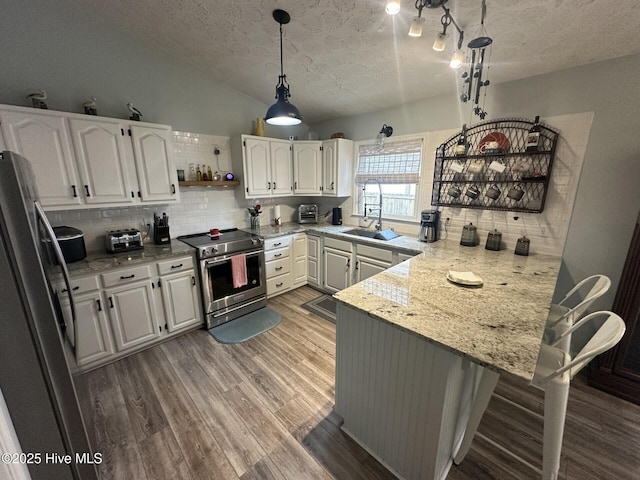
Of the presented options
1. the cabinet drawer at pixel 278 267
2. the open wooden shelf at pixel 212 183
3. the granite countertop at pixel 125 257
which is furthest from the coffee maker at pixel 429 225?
the granite countertop at pixel 125 257

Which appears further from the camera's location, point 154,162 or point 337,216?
point 337,216

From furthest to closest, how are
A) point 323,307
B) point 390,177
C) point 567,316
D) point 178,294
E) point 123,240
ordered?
point 390,177 → point 323,307 → point 178,294 → point 123,240 → point 567,316

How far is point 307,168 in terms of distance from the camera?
3668mm

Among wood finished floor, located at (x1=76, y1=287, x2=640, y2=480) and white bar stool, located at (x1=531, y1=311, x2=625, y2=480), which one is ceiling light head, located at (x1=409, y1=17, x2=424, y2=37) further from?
wood finished floor, located at (x1=76, y1=287, x2=640, y2=480)

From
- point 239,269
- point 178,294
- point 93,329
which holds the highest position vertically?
point 239,269

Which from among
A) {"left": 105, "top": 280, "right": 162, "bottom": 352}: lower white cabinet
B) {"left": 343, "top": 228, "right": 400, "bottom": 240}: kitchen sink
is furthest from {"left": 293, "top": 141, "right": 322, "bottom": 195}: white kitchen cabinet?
{"left": 105, "top": 280, "right": 162, "bottom": 352}: lower white cabinet

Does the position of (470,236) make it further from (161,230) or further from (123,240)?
(123,240)

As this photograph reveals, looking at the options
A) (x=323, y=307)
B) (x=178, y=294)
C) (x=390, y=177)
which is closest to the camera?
(x=178, y=294)

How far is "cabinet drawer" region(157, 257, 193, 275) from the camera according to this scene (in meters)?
2.42

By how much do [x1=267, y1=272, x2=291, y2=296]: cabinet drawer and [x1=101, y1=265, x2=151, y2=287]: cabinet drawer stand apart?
55.8 inches

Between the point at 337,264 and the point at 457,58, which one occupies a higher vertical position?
the point at 457,58

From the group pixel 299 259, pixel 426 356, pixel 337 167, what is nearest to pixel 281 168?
pixel 337 167

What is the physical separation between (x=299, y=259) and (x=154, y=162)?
2074mm

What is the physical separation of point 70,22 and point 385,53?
2.74m
